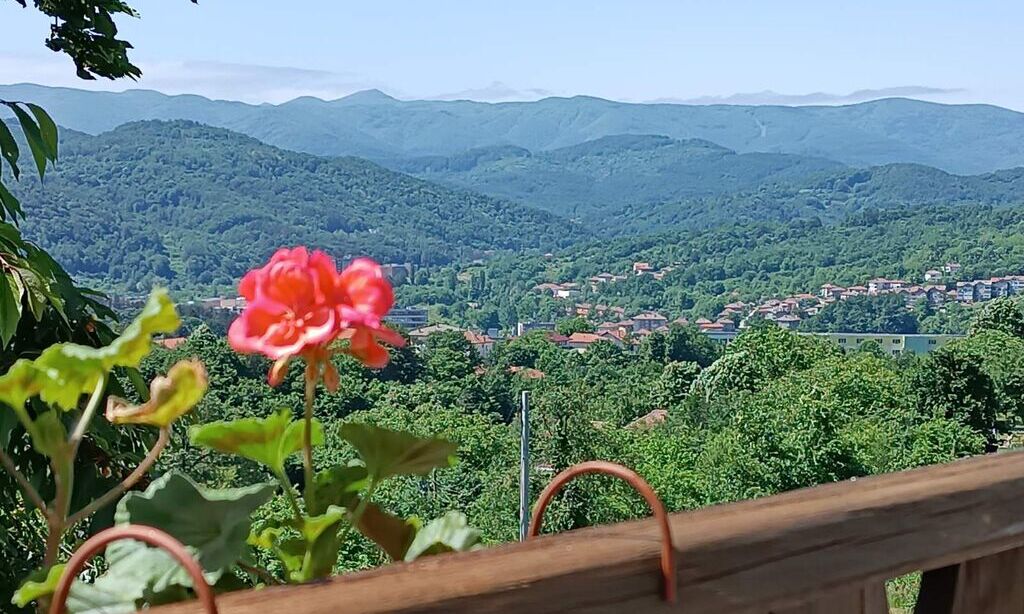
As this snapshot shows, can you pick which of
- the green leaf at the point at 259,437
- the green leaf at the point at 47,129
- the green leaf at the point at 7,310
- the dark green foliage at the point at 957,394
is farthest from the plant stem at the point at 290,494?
the dark green foliage at the point at 957,394

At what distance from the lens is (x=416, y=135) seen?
98.2 metres

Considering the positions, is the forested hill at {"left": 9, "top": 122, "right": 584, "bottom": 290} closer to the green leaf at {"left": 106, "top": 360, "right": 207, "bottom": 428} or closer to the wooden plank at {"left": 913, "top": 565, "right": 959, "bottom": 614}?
the wooden plank at {"left": 913, "top": 565, "right": 959, "bottom": 614}

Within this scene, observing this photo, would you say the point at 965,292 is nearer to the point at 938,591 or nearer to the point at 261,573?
the point at 938,591

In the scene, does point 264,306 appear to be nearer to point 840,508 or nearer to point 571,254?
point 840,508

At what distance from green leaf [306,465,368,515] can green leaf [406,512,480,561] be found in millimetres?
32

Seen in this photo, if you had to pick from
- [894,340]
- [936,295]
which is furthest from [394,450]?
[936,295]

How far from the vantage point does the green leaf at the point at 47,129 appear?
105 cm

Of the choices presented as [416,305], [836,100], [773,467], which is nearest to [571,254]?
[416,305]

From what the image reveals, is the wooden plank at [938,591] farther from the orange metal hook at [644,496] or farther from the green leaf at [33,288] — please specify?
the green leaf at [33,288]

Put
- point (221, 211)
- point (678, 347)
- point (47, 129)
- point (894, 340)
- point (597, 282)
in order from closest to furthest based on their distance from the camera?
1. point (47, 129)
2. point (678, 347)
3. point (894, 340)
4. point (221, 211)
5. point (597, 282)

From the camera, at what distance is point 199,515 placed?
36 cm

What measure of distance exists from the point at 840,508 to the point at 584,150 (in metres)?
81.1

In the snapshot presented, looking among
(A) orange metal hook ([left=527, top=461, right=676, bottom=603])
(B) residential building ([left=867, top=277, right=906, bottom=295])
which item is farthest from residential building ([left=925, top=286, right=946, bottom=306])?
(A) orange metal hook ([left=527, top=461, right=676, bottom=603])

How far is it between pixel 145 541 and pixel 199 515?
0.06m
